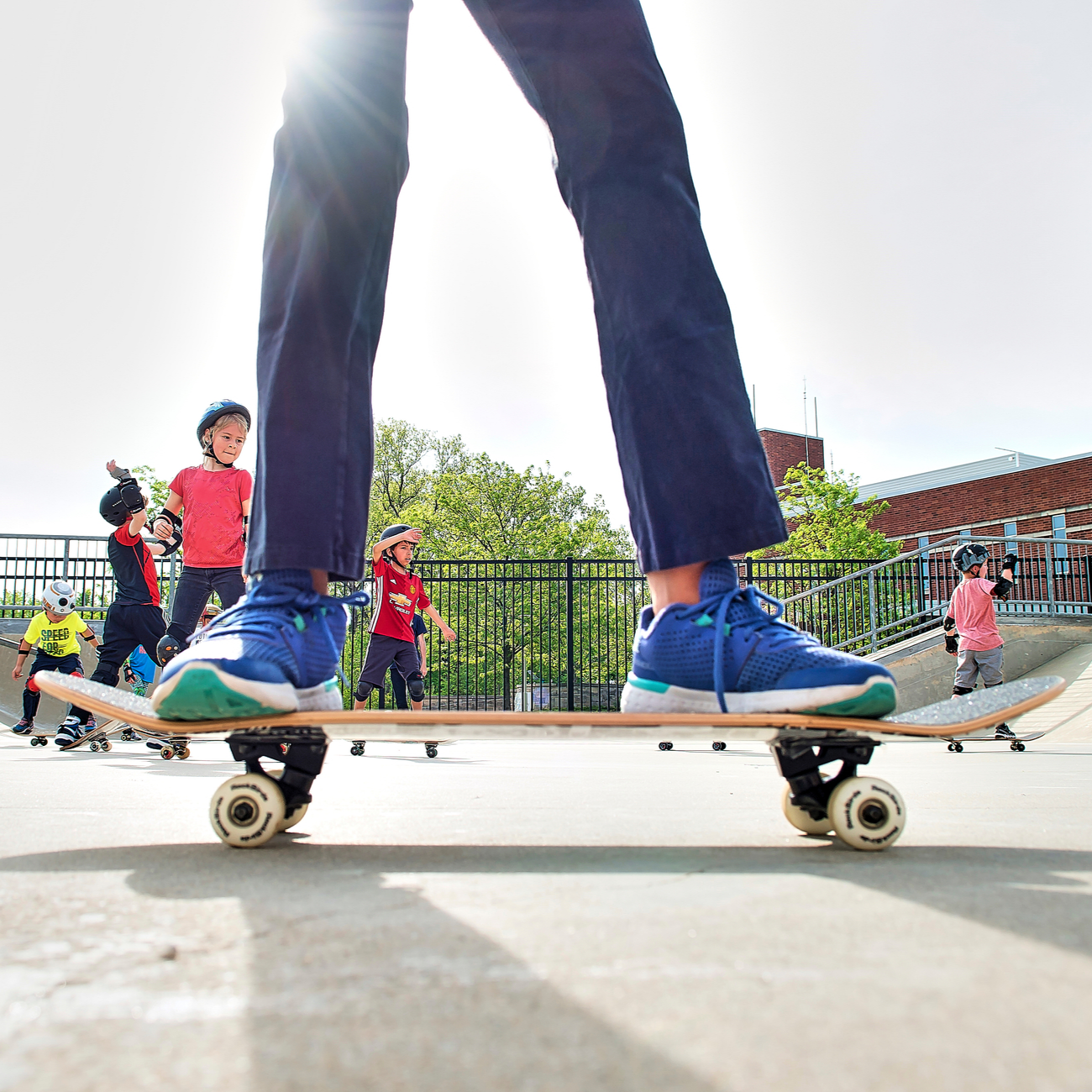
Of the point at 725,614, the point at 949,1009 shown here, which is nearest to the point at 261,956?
the point at 949,1009

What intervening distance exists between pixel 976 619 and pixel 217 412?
703 cm

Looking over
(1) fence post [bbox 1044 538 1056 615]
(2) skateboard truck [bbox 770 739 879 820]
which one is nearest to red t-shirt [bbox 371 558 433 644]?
(2) skateboard truck [bbox 770 739 879 820]

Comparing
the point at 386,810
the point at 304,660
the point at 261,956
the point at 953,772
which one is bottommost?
the point at 953,772

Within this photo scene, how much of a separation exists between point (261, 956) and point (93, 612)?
16.1m

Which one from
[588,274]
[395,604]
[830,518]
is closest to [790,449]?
[830,518]

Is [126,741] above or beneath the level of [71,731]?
beneath

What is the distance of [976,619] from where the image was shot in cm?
831

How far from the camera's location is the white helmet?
26.6 feet

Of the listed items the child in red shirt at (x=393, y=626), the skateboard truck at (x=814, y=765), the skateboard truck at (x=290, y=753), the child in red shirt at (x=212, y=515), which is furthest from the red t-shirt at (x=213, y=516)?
the skateboard truck at (x=814, y=765)

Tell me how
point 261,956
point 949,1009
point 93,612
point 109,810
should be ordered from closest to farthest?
point 949,1009
point 261,956
point 109,810
point 93,612

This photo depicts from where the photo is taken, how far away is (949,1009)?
519 mm

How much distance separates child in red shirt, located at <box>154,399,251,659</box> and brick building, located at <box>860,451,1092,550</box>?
79.9 ft

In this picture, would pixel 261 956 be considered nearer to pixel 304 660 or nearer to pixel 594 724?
pixel 594 724

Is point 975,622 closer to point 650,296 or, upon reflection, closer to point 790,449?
point 650,296
